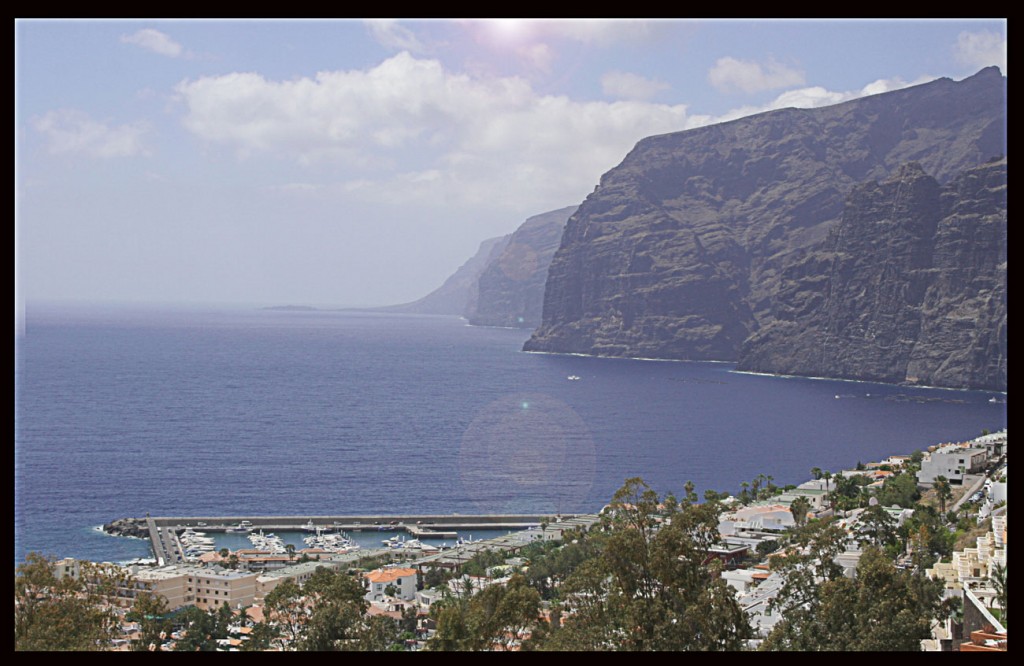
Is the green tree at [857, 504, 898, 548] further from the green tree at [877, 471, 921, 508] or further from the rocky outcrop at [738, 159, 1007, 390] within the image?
the rocky outcrop at [738, 159, 1007, 390]

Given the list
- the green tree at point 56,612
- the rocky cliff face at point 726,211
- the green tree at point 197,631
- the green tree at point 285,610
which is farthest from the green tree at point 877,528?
the rocky cliff face at point 726,211

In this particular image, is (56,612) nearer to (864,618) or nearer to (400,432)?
(864,618)

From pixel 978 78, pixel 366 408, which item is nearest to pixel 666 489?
pixel 366 408

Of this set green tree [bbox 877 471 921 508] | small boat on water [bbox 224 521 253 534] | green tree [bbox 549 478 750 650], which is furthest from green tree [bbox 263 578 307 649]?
small boat on water [bbox 224 521 253 534]

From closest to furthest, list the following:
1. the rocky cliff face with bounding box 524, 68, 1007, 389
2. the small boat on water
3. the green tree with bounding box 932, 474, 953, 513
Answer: the green tree with bounding box 932, 474, 953, 513
the small boat on water
the rocky cliff face with bounding box 524, 68, 1007, 389

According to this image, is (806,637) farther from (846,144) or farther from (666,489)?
(846,144)

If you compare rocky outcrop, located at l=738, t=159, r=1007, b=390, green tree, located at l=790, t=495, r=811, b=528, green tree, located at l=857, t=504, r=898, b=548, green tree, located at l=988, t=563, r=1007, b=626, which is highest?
rocky outcrop, located at l=738, t=159, r=1007, b=390

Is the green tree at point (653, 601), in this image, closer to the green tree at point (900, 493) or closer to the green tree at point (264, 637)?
the green tree at point (264, 637)

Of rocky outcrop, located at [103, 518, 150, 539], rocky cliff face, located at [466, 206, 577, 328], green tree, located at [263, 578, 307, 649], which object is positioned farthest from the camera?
rocky cliff face, located at [466, 206, 577, 328]

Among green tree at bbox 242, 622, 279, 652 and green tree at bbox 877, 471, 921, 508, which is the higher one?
green tree at bbox 242, 622, 279, 652
